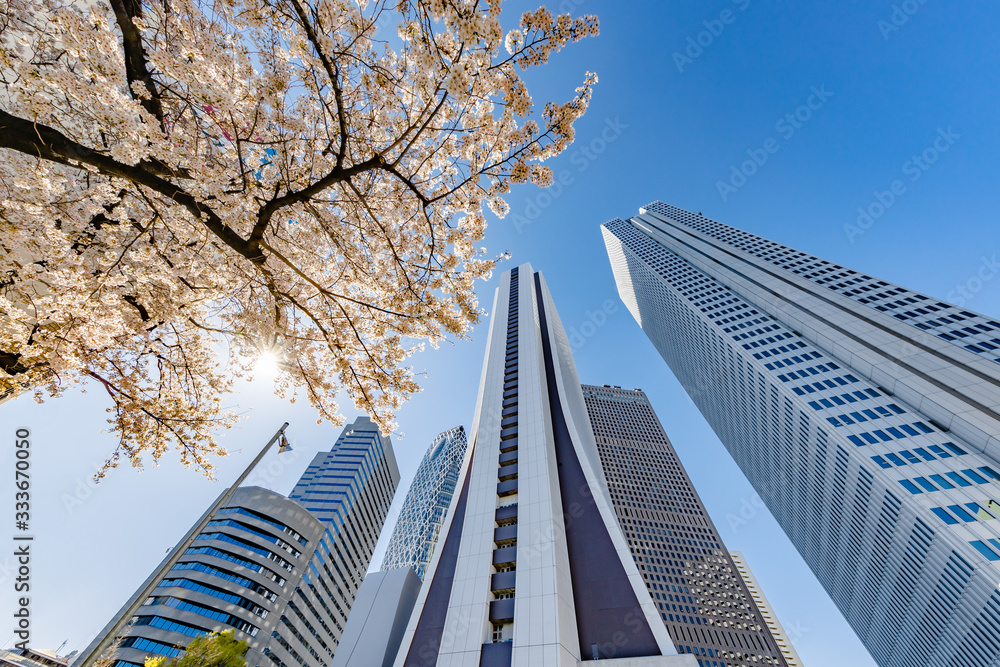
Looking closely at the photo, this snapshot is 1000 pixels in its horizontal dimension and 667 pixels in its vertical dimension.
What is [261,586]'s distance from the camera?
3844 cm

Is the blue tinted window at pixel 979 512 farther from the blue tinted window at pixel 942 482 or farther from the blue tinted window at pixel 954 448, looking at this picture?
the blue tinted window at pixel 954 448

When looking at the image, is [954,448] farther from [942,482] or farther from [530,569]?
[530,569]

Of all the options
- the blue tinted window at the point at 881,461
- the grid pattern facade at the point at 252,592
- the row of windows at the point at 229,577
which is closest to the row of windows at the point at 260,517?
the grid pattern facade at the point at 252,592

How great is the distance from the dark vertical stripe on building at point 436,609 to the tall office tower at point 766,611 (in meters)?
106

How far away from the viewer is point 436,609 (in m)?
17.0

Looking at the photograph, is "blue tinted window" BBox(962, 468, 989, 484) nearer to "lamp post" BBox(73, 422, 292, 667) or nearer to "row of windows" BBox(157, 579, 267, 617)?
"lamp post" BBox(73, 422, 292, 667)

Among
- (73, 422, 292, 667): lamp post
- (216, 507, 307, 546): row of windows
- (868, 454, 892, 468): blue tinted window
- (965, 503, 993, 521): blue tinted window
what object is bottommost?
(73, 422, 292, 667): lamp post

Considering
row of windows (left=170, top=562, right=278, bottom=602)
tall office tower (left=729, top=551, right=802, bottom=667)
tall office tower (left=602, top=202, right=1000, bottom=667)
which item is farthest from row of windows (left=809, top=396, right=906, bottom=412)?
tall office tower (left=729, top=551, right=802, bottom=667)

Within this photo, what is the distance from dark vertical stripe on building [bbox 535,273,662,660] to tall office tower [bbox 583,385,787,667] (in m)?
43.5

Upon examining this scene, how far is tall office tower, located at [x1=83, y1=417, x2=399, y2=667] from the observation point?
3186cm

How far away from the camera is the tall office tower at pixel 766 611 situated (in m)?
91.4

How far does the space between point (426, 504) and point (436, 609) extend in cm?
8034

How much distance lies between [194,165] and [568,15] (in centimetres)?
458

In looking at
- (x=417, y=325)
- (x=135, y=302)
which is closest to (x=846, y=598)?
(x=417, y=325)
